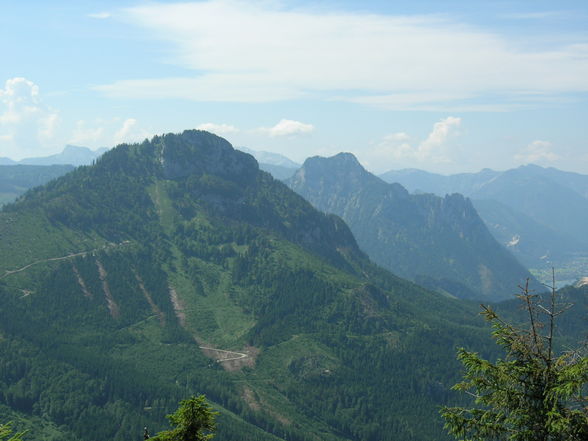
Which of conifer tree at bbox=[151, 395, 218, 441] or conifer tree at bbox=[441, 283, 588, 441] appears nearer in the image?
conifer tree at bbox=[441, 283, 588, 441]

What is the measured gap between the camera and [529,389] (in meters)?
40.5

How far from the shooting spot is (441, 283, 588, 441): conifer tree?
37.5 m

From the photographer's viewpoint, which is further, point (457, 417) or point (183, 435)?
point (457, 417)

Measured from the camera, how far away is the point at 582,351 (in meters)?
40.7

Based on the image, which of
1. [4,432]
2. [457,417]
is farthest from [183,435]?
[457,417]

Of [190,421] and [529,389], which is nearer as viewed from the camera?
[190,421]

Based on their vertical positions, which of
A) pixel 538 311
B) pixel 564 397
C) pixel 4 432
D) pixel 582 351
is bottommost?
pixel 4 432

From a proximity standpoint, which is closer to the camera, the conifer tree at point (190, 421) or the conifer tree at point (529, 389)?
the conifer tree at point (529, 389)

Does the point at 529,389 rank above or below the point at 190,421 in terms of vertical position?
above

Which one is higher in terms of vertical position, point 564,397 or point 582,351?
point 582,351

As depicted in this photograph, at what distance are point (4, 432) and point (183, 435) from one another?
44.7 feet

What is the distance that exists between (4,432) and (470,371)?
3690 cm

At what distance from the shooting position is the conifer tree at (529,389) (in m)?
37.5

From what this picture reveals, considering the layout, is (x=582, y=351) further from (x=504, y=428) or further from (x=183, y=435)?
(x=183, y=435)
